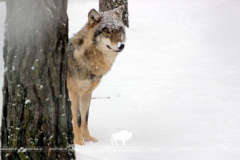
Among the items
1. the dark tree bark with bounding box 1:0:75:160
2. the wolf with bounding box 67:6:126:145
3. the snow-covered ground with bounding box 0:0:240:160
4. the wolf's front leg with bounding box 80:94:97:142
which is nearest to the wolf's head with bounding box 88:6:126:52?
the wolf with bounding box 67:6:126:145

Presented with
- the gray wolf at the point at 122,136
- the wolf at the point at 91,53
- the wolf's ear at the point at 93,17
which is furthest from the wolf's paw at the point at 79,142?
the wolf's ear at the point at 93,17

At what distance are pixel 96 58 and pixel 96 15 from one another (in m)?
0.66

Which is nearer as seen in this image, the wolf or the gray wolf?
the wolf

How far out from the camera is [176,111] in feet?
19.2

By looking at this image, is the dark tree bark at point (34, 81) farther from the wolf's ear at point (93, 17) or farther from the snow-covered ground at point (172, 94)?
the wolf's ear at point (93, 17)

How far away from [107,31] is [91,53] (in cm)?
49

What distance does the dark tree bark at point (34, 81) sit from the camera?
8.70 feet

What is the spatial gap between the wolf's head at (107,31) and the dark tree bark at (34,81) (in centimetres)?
159

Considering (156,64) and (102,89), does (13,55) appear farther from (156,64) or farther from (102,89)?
(156,64)

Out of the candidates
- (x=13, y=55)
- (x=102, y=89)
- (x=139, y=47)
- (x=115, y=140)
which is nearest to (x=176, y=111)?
(x=115, y=140)

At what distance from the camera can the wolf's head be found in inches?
174

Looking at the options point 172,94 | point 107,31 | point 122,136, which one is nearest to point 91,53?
point 107,31

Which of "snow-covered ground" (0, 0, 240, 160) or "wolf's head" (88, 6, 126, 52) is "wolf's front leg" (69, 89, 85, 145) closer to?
"snow-covered ground" (0, 0, 240, 160)

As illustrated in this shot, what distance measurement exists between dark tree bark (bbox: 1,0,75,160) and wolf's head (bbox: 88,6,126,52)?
1593 millimetres
